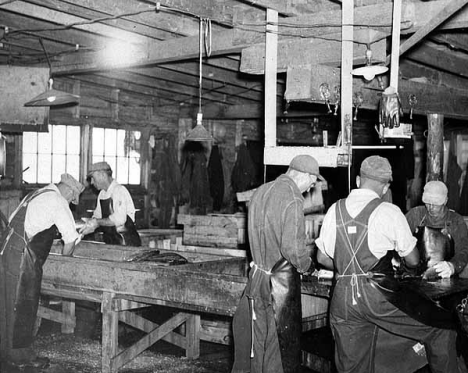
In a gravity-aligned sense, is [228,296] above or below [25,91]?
below

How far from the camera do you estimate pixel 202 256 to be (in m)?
7.66

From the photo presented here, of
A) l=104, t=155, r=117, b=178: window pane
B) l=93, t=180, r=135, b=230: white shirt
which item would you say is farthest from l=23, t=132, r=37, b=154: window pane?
l=93, t=180, r=135, b=230: white shirt

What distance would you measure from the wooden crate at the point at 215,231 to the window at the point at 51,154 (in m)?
2.51

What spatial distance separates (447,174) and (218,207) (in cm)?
521

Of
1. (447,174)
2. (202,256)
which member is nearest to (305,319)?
(202,256)

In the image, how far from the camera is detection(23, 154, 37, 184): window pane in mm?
10349

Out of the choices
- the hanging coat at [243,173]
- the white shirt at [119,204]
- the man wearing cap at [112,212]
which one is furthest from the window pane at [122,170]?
the white shirt at [119,204]

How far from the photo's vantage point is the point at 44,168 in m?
10.6

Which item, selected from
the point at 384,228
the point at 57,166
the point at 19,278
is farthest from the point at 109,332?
the point at 57,166

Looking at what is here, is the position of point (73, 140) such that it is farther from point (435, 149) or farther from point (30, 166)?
point (435, 149)

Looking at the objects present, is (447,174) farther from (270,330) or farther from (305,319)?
(270,330)

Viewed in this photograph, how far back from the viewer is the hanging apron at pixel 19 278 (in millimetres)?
6613

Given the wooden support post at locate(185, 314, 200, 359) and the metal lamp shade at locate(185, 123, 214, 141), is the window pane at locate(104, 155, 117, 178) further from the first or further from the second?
the metal lamp shade at locate(185, 123, 214, 141)

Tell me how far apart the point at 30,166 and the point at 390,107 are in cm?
707
